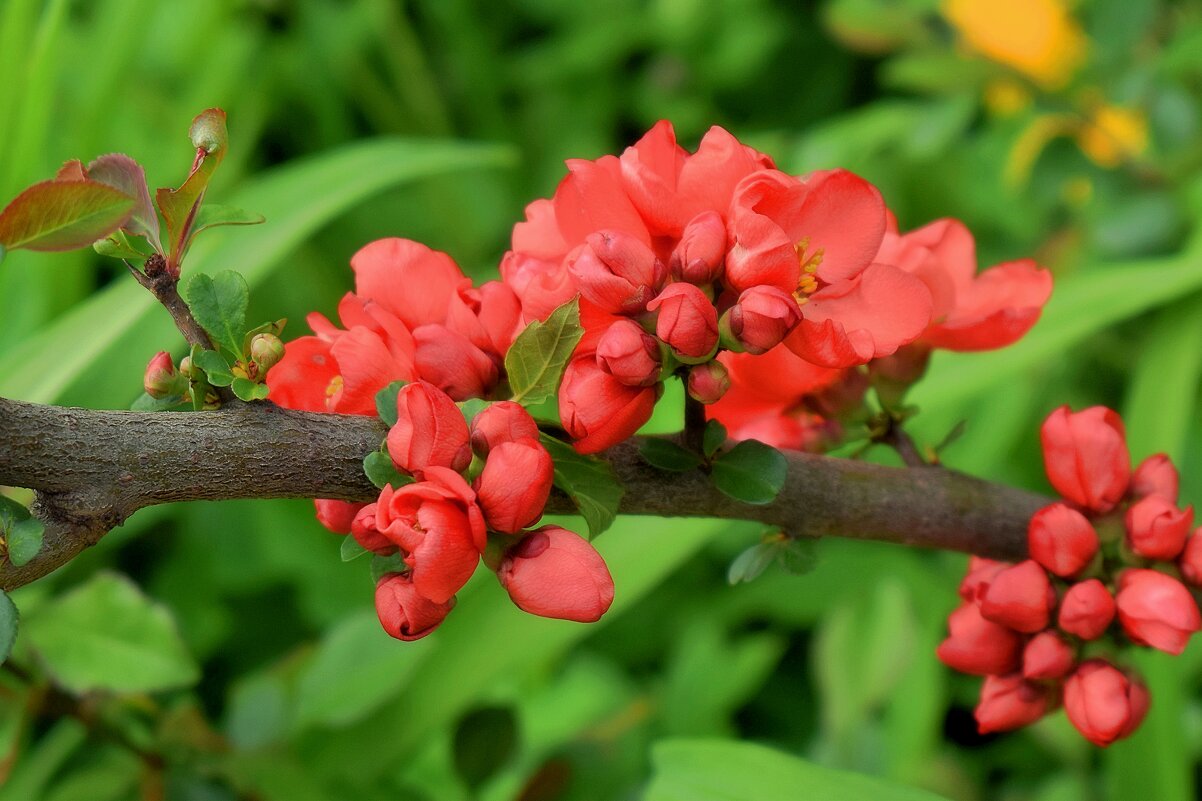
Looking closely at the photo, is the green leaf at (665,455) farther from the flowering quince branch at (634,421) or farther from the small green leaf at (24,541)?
the small green leaf at (24,541)

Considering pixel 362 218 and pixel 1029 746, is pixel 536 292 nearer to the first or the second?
pixel 1029 746

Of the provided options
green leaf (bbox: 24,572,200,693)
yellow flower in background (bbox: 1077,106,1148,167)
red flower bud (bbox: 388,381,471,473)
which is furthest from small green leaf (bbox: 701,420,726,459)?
yellow flower in background (bbox: 1077,106,1148,167)

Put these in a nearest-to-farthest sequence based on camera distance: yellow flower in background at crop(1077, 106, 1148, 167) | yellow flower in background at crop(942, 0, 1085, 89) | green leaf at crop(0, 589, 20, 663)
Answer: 1. green leaf at crop(0, 589, 20, 663)
2. yellow flower in background at crop(1077, 106, 1148, 167)
3. yellow flower in background at crop(942, 0, 1085, 89)

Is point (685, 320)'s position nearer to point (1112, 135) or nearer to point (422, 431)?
point (422, 431)

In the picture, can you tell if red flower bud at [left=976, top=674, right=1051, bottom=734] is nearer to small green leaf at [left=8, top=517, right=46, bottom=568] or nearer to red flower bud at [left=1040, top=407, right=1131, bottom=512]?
red flower bud at [left=1040, top=407, right=1131, bottom=512]

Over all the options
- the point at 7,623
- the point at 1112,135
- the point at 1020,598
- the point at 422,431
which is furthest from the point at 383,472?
the point at 1112,135

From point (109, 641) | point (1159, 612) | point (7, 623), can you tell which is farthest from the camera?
point (109, 641)

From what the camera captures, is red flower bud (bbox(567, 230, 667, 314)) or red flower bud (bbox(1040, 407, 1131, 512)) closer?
red flower bud (bbox(567, 230, 667, 314))
